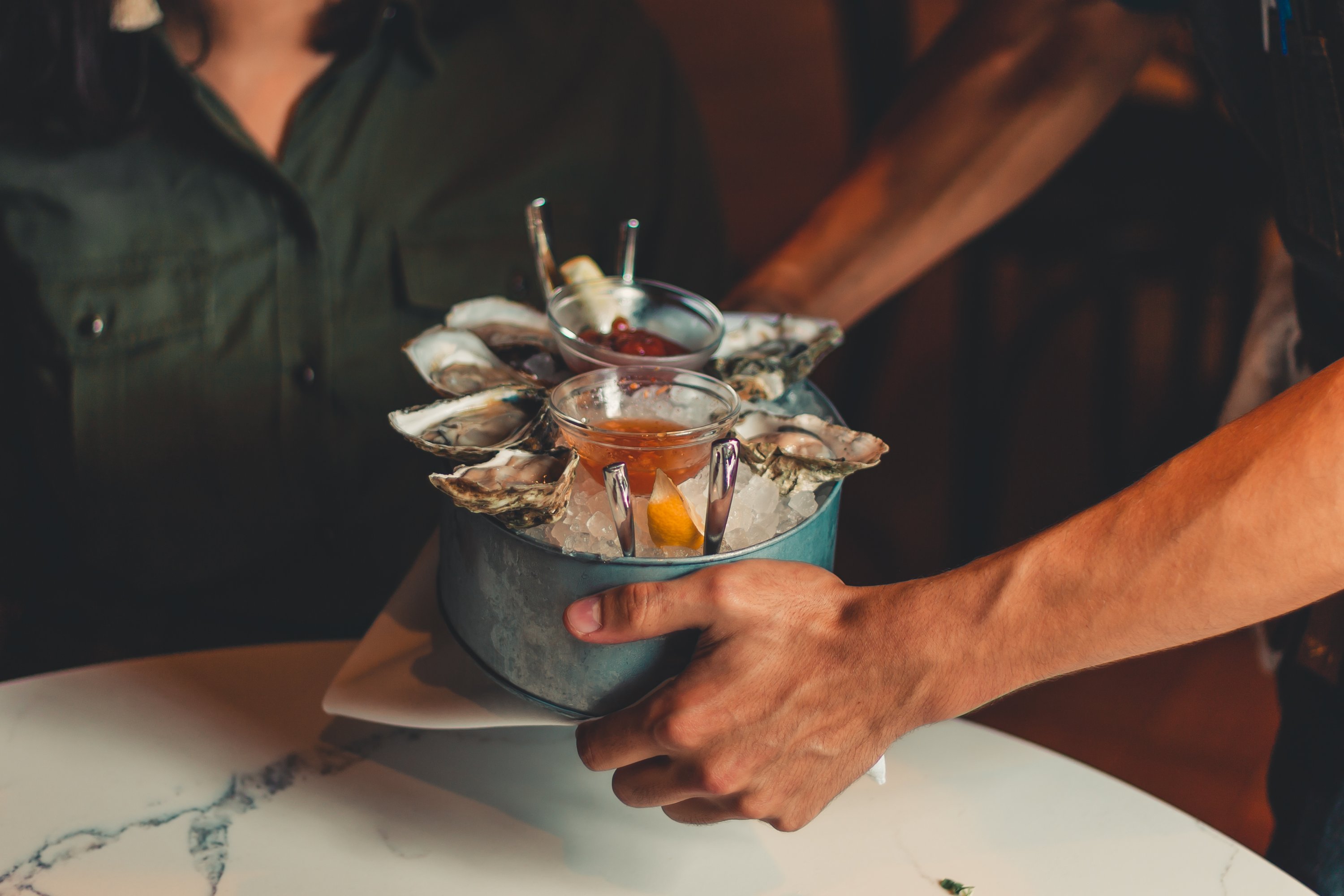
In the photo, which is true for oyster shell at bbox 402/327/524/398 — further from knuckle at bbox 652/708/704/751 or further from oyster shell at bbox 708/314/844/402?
knuckle at bbox 652/708/704/751

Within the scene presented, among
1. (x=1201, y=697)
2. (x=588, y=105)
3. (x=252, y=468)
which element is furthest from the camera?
(x=1201, y=697)

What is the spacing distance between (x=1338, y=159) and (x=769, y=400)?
49 centimetres

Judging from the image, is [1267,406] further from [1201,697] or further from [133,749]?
[1201,697]

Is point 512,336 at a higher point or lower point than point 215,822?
higher

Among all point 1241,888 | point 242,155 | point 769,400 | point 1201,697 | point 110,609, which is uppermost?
point 242,155

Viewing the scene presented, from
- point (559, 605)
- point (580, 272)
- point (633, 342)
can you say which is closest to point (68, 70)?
point (580, 272)

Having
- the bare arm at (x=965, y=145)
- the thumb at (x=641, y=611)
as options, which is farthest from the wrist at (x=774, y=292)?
the thumb at (x=641, y=611)

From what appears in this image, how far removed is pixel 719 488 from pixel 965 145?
2.32 ft

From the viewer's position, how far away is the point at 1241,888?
724mm

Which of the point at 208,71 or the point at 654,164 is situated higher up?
the point at 208,71

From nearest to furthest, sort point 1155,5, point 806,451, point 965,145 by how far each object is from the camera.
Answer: point 806,451 < point 1155,5 < point 965,145

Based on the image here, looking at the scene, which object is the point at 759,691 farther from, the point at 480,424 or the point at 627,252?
the point at 627,252

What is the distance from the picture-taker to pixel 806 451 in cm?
71

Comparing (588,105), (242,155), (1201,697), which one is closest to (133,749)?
(242,155)
